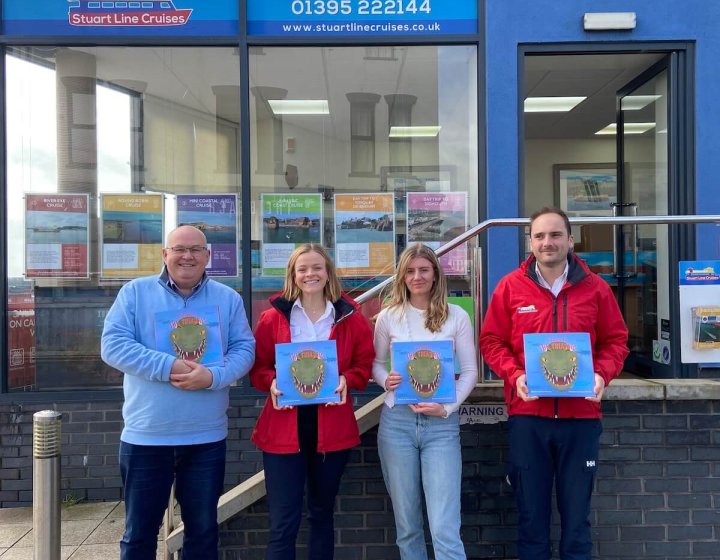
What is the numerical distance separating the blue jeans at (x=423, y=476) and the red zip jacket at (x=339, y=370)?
0.21 metres

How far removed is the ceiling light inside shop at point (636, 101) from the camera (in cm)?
566

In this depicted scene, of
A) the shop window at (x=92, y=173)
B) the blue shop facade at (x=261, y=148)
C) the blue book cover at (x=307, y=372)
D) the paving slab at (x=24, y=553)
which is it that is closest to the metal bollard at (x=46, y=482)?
the blue book cover at (x=307, y=372)

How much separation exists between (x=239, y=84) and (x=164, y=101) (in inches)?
25.6

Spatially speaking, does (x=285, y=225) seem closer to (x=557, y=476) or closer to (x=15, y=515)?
(x=15, y=515)

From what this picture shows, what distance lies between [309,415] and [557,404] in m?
1.09

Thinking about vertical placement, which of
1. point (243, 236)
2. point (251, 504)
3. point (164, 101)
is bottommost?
point (251, 504)

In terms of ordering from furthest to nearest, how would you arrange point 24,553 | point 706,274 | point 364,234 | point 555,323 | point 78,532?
point 364,234 < point 78,532 < point 24,553 < point 706,274 < point 555,323

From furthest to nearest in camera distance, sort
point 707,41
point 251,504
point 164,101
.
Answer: point 164,101
point 707,41
point 251,504

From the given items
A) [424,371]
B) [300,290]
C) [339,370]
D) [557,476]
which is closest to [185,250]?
[300,290]

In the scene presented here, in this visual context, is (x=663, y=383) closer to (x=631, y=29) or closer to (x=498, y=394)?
(x=498, y=394)

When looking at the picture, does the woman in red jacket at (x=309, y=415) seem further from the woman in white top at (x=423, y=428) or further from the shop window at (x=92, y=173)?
the shop window at (x=92, y=173)

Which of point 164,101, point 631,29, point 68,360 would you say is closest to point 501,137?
point 631,29

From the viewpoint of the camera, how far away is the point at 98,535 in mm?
4398

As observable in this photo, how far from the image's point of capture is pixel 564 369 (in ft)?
9.27
